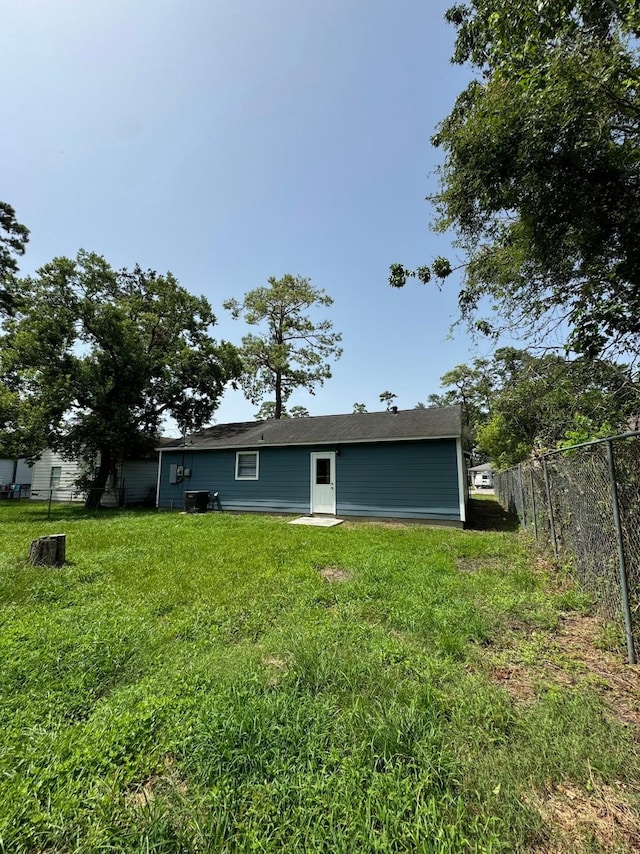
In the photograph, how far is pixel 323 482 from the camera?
37.0 feet

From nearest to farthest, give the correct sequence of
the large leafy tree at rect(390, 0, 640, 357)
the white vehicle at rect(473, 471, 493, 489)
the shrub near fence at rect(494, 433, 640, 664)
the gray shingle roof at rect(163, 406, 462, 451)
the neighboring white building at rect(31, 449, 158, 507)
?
the shrub near fence at rect(494, 433, 640, 664) < the large leafy tree at rect(390, 0, 640, 357) < the gray shingle roof at rect(163, 406, 462, 451) < the neighboring white building at rect(31, 449, 158, 507) < the white vehicle at rect(473, 471, 493, 489)

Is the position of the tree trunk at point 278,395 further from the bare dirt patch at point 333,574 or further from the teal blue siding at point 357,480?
the bare dirt patch at point 333,574

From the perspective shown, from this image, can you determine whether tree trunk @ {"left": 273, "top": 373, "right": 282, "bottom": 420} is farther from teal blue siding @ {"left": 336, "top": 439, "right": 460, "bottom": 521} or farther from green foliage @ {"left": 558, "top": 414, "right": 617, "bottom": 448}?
green foliage @ {"left": 558, "top": 414, "right": 617, "bottom": 448}

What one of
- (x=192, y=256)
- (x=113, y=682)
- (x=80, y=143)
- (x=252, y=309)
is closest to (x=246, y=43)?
(x=80, y=143)

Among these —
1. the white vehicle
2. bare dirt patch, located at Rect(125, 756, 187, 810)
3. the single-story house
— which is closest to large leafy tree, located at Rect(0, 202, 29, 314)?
the single-story house

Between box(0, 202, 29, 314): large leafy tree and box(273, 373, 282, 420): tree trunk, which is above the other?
box(0, 202, 29, 314): large leafy tree

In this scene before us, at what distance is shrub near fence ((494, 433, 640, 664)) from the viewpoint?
2.82 metres

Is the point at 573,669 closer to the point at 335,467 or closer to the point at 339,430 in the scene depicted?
the point at 335,467

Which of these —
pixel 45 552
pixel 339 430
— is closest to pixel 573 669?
pixel 45 552

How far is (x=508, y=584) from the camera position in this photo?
4.30 metres

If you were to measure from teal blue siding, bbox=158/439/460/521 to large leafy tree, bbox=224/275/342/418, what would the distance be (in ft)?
32.4

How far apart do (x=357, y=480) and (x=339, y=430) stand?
1885 mm

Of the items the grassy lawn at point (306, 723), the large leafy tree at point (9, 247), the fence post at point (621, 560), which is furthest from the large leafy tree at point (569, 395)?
the large leafy tree at point (9, 247)

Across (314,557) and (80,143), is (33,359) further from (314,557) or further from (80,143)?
(314,557)
